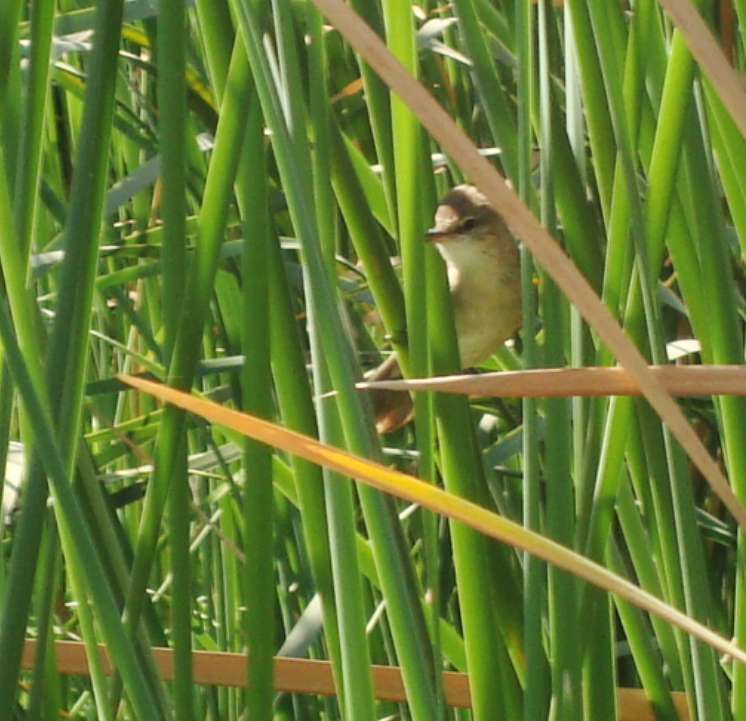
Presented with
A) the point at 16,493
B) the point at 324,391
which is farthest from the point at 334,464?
the point at 16,493

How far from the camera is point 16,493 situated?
804 mm

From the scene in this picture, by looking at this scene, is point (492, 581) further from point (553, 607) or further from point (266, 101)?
point (266, 101)

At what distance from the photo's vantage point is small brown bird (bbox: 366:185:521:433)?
126 centimetres

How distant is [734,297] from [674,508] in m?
0.11

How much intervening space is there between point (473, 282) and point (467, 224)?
8 centimetres

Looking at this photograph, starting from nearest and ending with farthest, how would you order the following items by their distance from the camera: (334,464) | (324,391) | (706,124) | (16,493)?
(334,464) → (324,391) → (706,124) → (16,493)

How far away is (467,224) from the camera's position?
142 centimetres

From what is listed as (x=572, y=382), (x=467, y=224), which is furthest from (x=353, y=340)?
(x=467, y=224)

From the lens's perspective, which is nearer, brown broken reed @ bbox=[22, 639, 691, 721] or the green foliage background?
the green foliage background

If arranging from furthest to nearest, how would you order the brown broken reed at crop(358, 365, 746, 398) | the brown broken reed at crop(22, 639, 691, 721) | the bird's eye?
the bird's eye, the brown broken reed at crop(22, 639, 691, 721), the brown broken reed at crop(358, 365, 746, 398)

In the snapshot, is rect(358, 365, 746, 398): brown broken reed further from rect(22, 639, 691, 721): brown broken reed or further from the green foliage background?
rect(22, 639, 691, 721): brown broken reed

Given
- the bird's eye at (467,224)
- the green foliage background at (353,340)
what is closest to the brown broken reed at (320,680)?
the green foliage background at (353,340)

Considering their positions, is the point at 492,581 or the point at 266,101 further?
the point at 492,581

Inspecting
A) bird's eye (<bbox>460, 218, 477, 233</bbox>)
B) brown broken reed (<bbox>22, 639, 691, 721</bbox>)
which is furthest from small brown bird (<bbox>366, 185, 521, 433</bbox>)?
brown broken reed (<bbox>22, 639, 691, 721</bbox>)
